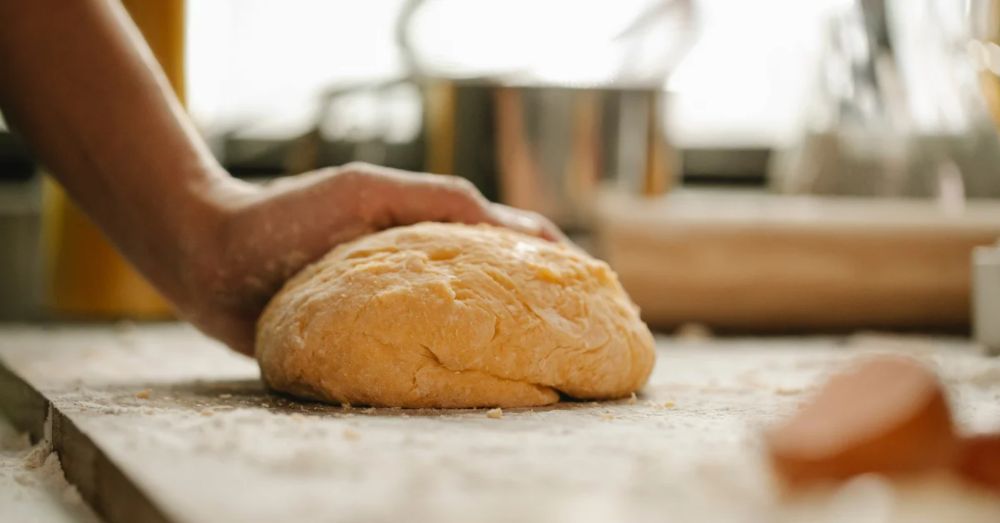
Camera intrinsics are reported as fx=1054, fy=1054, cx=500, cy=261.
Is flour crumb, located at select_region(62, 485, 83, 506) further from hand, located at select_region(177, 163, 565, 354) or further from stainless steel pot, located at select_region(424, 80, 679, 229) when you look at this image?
stainless steel pot, located at select_region(424, 80, 679, 229)

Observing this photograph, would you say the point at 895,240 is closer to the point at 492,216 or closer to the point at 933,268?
the point at 933,268

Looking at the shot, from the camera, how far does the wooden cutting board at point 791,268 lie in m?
1.95

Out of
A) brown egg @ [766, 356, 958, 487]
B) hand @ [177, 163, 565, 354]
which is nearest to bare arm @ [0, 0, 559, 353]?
hand @ [177, 163, 565, 354]

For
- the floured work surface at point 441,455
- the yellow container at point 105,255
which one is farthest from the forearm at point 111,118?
the yellow container at point 105,255

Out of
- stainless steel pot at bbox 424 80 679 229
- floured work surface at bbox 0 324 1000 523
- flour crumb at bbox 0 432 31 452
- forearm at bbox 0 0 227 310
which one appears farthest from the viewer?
stainless steel pot at bbox 424 80 679 229

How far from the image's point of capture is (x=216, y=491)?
0.59m

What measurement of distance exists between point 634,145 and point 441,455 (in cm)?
143

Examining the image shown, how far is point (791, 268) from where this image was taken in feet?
6.44

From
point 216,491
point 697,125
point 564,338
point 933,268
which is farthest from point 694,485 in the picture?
point 697,125

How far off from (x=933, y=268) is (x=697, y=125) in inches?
47.2

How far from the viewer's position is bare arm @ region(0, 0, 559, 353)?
1.12 meters

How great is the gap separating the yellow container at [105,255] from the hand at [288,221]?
0.81m

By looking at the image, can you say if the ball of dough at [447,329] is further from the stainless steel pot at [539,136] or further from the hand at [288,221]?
the stainless steel pot at [539,136]

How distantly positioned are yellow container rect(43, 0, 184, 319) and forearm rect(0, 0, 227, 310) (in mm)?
720
